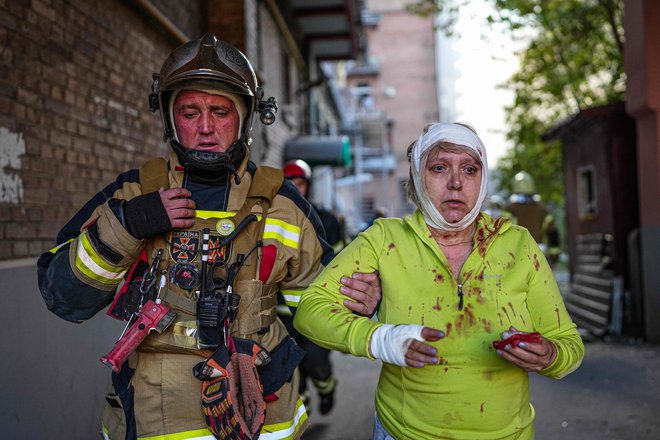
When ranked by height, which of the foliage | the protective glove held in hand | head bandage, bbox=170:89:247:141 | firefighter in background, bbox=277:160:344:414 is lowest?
firefighter in background, bbox=277:160:344:414

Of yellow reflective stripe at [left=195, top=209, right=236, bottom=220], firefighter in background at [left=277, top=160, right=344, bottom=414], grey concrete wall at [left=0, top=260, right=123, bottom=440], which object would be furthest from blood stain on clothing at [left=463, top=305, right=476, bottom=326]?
firefighter in background at [left=277, top=160, right=344, bottom=414]

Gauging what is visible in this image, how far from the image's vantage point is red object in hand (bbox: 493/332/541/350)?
6.40 ft

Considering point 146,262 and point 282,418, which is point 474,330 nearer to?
point 282,418

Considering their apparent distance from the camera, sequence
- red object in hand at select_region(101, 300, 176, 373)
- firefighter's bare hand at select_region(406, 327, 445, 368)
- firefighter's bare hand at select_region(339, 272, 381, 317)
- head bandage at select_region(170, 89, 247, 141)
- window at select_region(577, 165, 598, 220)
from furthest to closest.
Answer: window at select_region(577, 165, 598, 220) < head bandage at select_region(170, 89, 247, 141) < firefighter's bare hand at select_region(339, 272, 381, 317) < red object in hand at select_region(101, 300, 176, 373) < firefighter's bare hand at select_region(406, 327, 445, 368)

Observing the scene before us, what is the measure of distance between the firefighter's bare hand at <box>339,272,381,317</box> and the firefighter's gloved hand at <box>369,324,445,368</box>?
0.96 feet

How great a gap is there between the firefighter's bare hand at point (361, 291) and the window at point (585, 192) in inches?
373

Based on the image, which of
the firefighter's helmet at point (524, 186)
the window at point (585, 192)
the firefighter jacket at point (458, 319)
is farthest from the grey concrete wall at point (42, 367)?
the window at point (585, 192)

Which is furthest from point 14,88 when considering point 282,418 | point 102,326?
point 282,418

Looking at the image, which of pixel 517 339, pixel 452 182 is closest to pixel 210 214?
pixel 452 182

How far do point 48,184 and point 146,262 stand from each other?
2.30 metres

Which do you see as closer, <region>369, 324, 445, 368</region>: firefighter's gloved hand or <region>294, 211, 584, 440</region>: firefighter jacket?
<region>369, 324, 445, 368</region>: firefighter's gloved hand

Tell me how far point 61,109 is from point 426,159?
3.10 m

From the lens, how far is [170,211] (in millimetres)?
2195

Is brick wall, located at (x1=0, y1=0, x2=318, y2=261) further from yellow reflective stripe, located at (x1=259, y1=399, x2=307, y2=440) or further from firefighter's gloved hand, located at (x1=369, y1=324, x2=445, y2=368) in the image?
firefighter's gloved hand, located at (x1=369, y1=324, x2=445, y2=368)
